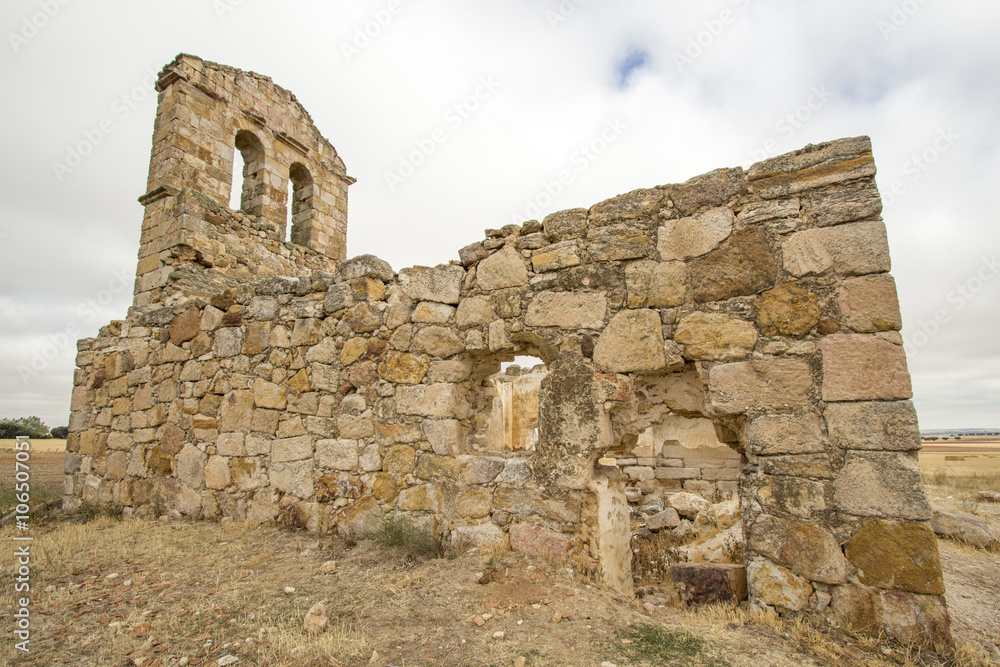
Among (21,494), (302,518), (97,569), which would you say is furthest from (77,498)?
(302,518)

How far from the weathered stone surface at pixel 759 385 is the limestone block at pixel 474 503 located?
5.60 ft

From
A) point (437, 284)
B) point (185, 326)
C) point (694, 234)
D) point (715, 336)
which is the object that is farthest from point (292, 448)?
point (694, 234)

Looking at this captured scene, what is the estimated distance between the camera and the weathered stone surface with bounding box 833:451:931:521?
8.10 ft

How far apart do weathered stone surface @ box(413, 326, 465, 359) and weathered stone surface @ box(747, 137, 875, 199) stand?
229 cm

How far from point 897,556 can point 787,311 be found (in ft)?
4.33

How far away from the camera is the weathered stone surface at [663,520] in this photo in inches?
219

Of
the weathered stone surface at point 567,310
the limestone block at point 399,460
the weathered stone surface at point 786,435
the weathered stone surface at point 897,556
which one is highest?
the weathered stone surface at point 567,310

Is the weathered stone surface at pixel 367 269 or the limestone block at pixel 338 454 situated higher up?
the weathered stone surface at pixel 367 269

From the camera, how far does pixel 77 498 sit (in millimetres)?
6133

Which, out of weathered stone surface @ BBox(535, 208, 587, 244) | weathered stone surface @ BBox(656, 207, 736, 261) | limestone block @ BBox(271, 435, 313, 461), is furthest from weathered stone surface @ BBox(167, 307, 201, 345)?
weathered stone surface @ BBox(656, 207, 736, 261)

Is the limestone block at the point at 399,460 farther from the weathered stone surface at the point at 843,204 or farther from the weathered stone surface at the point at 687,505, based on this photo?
the weathered stone surface at the point at 687,505

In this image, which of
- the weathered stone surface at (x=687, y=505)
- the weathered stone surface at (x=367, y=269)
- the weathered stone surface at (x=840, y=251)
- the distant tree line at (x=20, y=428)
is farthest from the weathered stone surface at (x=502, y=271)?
the distant tree line at (x=20, y=428)

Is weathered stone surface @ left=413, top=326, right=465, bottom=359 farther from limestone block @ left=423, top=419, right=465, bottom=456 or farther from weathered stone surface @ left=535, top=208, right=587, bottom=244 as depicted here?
weathered stone surface @ left=535, top=208, right=587, bottom=244

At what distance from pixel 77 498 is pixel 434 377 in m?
5.38
